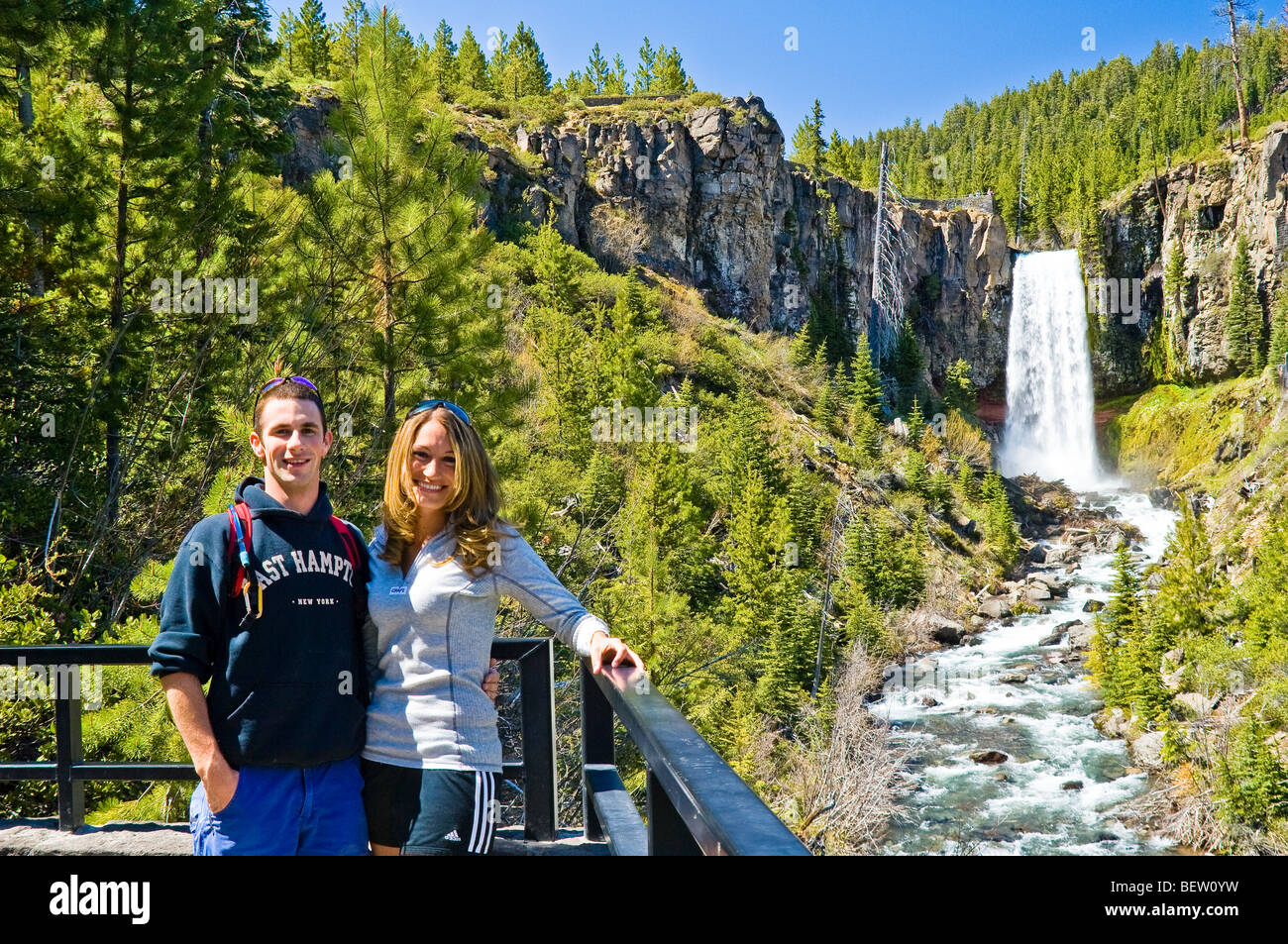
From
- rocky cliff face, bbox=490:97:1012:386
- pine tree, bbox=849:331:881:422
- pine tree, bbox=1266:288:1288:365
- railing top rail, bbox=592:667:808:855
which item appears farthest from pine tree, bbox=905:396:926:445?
railing top rail, bbox=592:667:808:855

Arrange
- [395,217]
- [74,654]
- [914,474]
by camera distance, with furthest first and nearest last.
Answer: [914,474] → [395,217] → [74,654]

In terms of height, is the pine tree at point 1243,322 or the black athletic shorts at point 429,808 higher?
the pine tree at point 1243,322

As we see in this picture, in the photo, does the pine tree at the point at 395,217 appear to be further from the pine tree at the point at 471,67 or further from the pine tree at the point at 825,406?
the pine tree at the point at 471,67

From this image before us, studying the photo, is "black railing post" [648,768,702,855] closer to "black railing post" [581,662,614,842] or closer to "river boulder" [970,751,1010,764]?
"black railing post" [581,662,614,842]

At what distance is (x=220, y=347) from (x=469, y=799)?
7221 mm

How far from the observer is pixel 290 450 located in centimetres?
239

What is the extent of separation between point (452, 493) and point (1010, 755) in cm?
2452

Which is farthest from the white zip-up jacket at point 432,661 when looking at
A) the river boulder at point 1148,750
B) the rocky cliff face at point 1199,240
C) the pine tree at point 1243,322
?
the rocky cliff face at point 1199,240

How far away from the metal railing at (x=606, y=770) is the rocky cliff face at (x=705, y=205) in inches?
1710

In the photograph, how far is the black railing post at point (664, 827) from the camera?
173 cm

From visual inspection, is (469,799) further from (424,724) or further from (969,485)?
(969,485)

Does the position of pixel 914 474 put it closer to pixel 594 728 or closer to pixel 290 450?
pixel 594 728

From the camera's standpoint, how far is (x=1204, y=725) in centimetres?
2283

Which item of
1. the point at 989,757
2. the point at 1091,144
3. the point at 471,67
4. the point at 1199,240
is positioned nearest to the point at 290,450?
the point at 989,757
